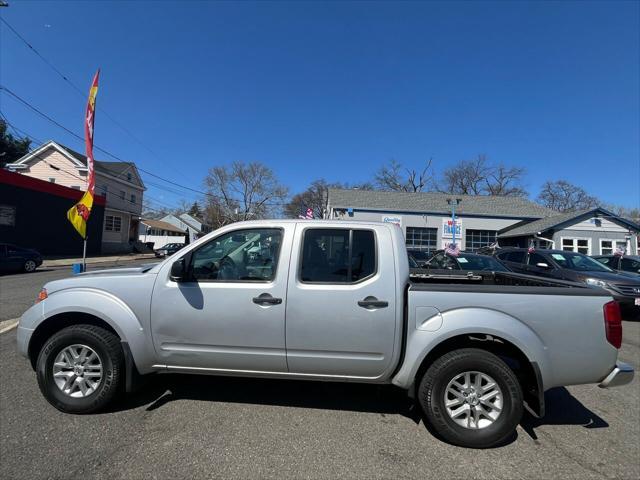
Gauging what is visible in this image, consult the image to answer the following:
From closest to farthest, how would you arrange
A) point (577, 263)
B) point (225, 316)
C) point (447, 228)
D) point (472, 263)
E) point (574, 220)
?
point (225, 316)
point (472, 263)
point (577, 263)
point (574, 220)
point (447, 228)

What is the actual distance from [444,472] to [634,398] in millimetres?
3151

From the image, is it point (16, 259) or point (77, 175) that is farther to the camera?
point (77, 175)

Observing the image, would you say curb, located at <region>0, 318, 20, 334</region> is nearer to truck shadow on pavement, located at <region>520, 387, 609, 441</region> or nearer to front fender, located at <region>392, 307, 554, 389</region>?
front fender, located at <region>392, 307, 554, 389</region>

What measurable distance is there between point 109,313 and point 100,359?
45 cm

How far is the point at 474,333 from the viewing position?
307 centimetres

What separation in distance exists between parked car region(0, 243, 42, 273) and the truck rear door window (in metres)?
19.4

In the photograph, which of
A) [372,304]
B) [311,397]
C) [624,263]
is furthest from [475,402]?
[624,263]

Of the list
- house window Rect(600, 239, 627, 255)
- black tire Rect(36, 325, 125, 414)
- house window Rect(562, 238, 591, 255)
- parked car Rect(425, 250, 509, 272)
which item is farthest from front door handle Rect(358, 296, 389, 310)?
house window Rect(600, 239, 627, 255)

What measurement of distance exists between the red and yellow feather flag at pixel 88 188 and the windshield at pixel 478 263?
33.6 ft

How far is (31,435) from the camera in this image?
297 centimetres

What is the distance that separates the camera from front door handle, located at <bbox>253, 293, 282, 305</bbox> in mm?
3164

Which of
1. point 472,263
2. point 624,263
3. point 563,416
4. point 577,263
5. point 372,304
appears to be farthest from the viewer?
point 624,263

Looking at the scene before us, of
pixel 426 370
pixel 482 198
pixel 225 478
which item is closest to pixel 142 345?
pixel 225 478

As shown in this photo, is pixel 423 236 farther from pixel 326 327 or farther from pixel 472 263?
pixel 326 327
